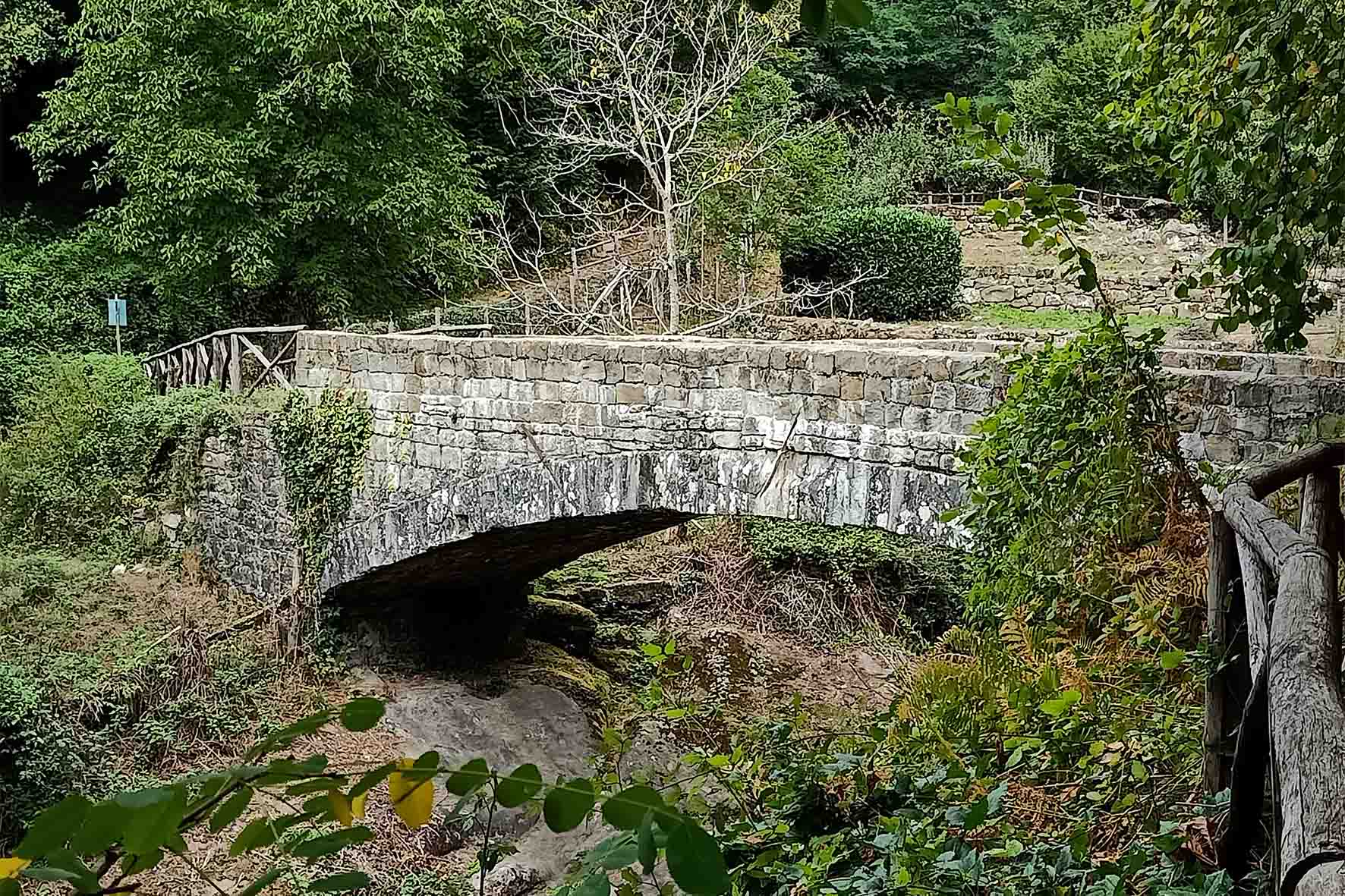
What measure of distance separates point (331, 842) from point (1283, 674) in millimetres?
1182

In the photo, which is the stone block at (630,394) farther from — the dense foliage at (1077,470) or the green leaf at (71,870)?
the green leaf at (71,870)

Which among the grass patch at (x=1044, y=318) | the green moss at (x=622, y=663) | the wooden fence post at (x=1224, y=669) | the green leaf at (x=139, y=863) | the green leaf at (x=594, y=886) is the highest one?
the grass patch at (x=1044, y=318)

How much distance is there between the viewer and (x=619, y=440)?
7.02 m

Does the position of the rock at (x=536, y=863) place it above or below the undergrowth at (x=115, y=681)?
below

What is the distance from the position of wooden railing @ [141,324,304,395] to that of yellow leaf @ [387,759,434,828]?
8.44 metres

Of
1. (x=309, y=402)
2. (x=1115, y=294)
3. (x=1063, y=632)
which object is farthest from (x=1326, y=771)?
(x=1115, y=294)

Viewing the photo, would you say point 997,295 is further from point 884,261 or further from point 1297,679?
point 1297,679

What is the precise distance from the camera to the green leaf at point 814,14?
1029 millimetres

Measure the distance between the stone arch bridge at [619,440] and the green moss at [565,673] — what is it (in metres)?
0.81

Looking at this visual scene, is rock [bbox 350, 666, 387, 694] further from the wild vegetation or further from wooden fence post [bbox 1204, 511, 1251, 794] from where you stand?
wooden fence post [bbox 1204, 511, 1251, 794]

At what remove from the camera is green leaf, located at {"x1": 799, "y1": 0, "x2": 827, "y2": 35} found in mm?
1029

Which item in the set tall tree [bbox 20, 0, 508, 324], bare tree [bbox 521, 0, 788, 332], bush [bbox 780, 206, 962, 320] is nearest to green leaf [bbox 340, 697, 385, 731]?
tall tree [bbox 20, 0, 508, 324]

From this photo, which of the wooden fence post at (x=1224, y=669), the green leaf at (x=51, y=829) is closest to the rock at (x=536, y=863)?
the wooden fence post at (x=1224, y=669)

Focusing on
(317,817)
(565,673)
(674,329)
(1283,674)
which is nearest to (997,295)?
(674,329)
